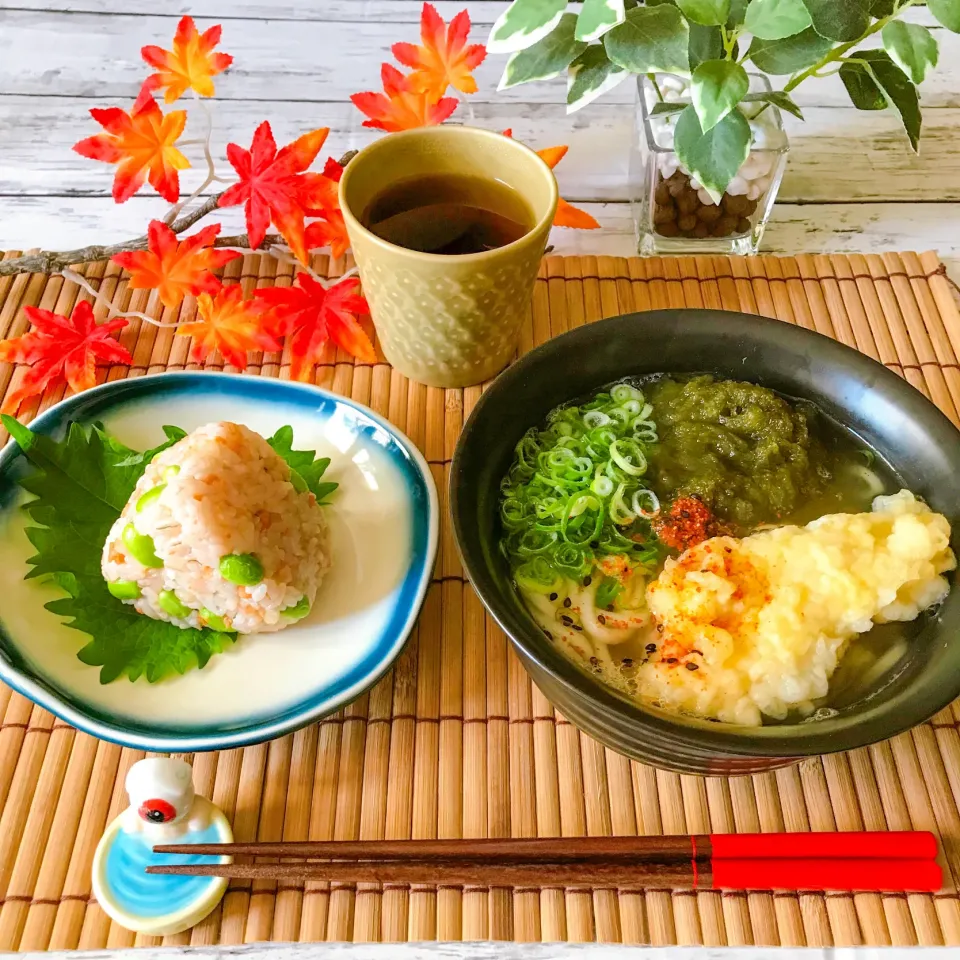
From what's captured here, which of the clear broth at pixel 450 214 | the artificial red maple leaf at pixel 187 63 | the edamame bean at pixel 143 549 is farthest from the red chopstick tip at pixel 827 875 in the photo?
the artificial red maple leaf at pixel 187 63

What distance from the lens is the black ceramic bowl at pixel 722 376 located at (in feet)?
3.36

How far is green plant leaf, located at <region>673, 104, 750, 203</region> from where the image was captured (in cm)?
155

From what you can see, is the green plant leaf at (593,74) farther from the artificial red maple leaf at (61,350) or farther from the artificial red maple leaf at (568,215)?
the artificial red maple leaf at (61,350)

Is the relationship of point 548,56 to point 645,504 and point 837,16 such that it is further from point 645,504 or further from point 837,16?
point 645,504

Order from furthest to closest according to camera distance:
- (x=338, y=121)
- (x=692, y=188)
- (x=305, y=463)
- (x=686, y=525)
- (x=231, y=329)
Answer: (x=338, y=121), (x=692, y=188), (x=231, y=329), (x=305, y=463), (x=686, y=525)

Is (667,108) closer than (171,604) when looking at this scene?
No

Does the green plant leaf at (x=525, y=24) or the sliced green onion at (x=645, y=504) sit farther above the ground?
the green plant leaf at (x=525, y=24)

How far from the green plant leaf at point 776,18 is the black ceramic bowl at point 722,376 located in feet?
1.65

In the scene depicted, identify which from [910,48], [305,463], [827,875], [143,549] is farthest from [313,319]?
[827,875]

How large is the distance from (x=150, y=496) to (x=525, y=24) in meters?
1.11

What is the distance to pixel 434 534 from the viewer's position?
4.52 feet

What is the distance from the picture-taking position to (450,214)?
64.2 inches

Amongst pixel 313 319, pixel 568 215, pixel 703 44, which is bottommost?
pixel 313 319

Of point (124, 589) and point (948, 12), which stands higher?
point (948, 12)
